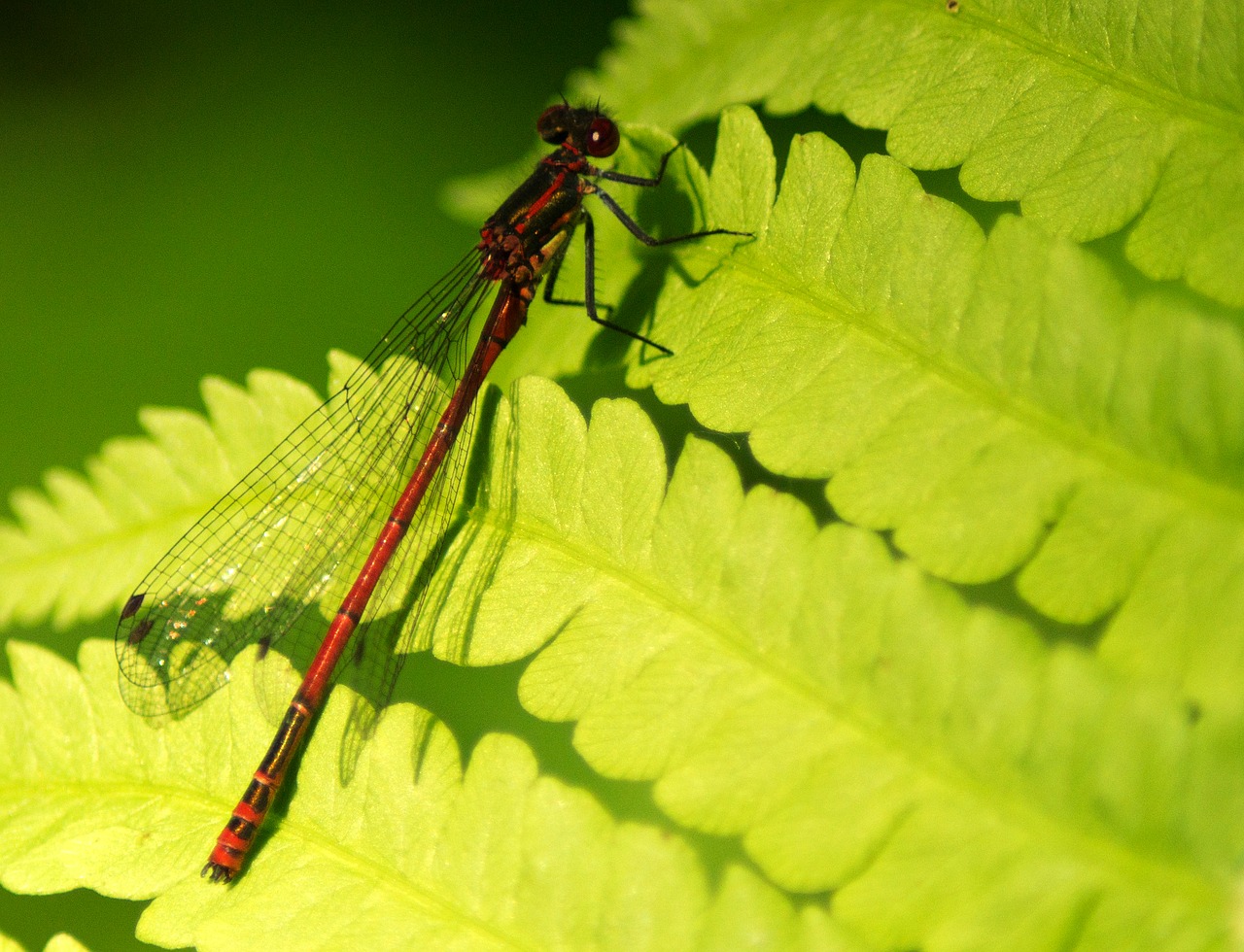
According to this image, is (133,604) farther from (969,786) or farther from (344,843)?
(969,786)

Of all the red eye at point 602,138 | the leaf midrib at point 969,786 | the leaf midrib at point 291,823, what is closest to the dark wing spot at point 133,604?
the leaf midrib at point 291,823

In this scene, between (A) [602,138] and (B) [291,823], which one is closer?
(B) [291,823]

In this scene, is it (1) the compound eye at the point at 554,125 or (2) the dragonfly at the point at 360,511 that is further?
(1) the compound eye at the point at 554,125

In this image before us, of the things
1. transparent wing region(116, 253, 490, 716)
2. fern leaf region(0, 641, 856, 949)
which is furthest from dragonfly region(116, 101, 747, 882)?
fern leaf region(0, 641, 856, 949)

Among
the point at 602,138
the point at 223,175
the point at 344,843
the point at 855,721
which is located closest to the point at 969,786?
the point at 855,721

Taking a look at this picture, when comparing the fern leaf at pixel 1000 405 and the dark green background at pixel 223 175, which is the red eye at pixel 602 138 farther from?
the dark green background at pixel 223 175

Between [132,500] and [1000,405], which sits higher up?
[1000,405]
